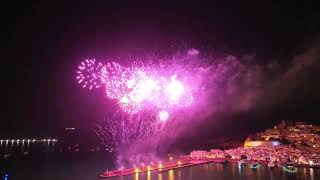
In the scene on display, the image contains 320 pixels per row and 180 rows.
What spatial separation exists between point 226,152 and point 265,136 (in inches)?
Result: 1045

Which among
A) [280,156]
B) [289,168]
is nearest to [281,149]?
[280,156]

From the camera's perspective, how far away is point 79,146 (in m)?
117

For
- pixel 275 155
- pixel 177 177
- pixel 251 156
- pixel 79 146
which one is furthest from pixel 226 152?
pixel 79 146

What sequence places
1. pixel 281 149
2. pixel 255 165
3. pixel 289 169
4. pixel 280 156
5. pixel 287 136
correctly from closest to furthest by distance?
pixel 289 169, pixel 255 165, pixel 280 156, pixel 281 149, pixel 287 136

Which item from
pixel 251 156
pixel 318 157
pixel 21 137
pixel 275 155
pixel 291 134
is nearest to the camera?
pixel 318 157

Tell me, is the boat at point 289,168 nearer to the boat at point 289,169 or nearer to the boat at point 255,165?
the boat at point 289,169

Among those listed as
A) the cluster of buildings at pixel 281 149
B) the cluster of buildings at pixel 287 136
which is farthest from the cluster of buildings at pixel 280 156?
the cluster of buildings at pixel 287 136

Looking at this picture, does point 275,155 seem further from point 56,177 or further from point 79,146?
point 79,146

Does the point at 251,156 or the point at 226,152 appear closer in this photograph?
the point at 251,156

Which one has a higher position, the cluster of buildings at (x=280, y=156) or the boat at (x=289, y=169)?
the cluster of buildings at (x=280, y=156)

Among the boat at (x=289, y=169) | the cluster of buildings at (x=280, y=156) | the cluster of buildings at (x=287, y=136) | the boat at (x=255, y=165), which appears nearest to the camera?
the boat at (x=289, y=169)

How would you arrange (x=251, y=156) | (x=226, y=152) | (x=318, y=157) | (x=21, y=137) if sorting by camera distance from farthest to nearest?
1. (x=21, y=137)
2. (x=226, y=152)
3. (x=251, y=156)
4. (x=318, y=157)

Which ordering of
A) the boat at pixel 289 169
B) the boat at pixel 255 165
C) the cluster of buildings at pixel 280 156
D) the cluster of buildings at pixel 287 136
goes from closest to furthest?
the boat at pixel 289 169, the cluster of buildings at pixel 280 156, the boat at pixel 255 165, the cluster of buildings at pixel 287 136

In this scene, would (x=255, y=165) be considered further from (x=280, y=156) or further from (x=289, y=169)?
(x=289, y=169)
